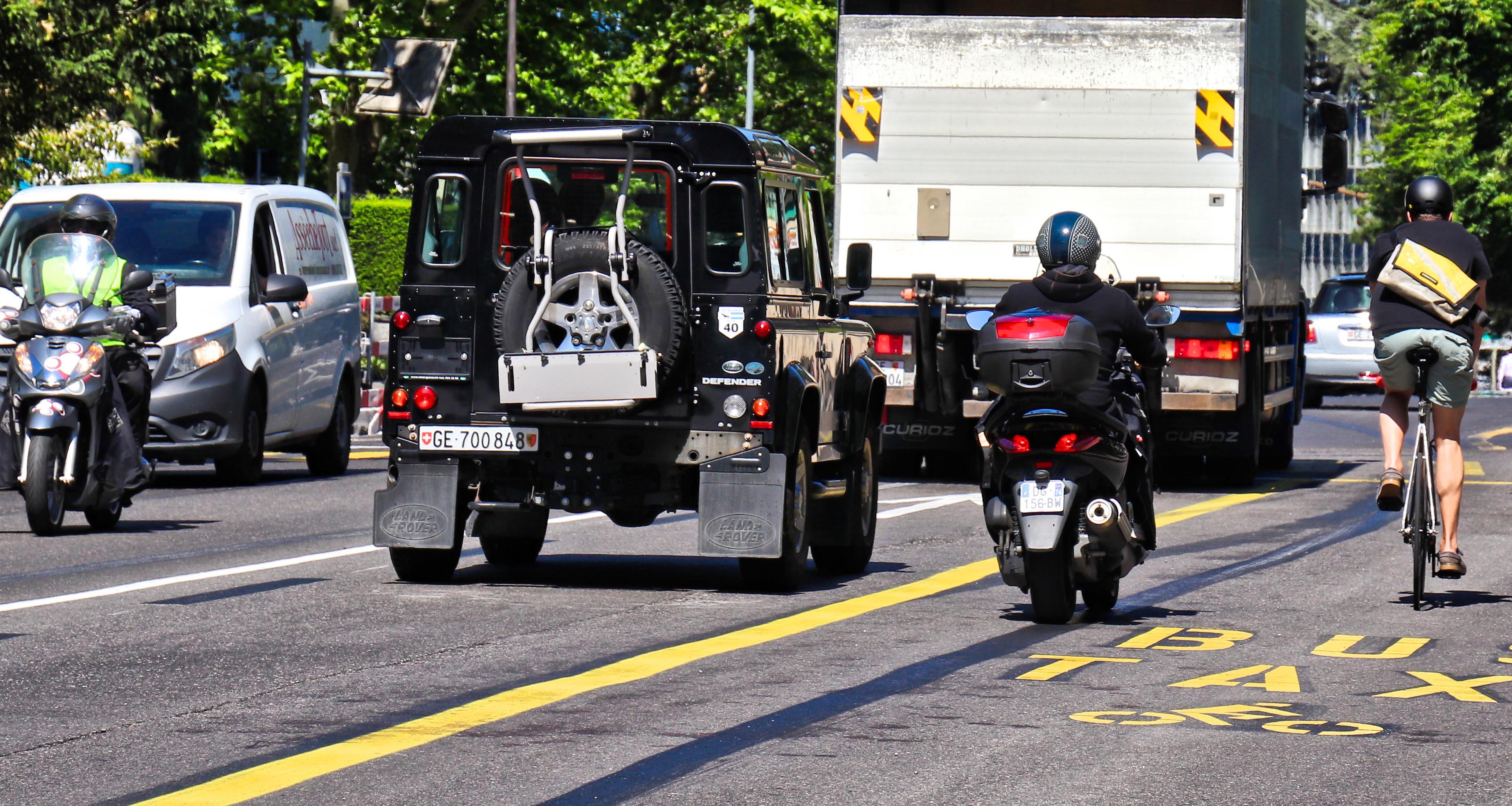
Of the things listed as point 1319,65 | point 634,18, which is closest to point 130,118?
point 634,18

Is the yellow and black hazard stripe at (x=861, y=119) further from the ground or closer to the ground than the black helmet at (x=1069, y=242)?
further from the ground

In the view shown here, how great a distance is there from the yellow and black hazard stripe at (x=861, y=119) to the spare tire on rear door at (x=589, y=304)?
24.7 feet

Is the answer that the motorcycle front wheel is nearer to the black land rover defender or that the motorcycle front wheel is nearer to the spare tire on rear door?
the black land rover defender

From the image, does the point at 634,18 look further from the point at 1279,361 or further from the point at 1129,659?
the point at 1129,659

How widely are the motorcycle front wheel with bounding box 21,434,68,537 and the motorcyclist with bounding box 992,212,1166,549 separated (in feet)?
18.2

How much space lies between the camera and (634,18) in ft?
150

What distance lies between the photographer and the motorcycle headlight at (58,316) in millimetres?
12773

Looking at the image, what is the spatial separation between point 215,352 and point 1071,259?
821cm

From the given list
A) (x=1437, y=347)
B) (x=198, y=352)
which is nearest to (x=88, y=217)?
(x=198, y=352)

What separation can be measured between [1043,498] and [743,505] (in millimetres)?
1772

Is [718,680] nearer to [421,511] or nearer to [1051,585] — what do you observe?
[1051,585]

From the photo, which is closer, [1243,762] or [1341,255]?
[1243,762]

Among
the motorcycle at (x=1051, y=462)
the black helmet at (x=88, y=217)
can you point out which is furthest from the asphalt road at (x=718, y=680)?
the black helmet at (x=88, y=217)

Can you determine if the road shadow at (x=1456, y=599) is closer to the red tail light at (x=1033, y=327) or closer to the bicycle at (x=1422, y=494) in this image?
the bicycle at (x=1422, y=494)
